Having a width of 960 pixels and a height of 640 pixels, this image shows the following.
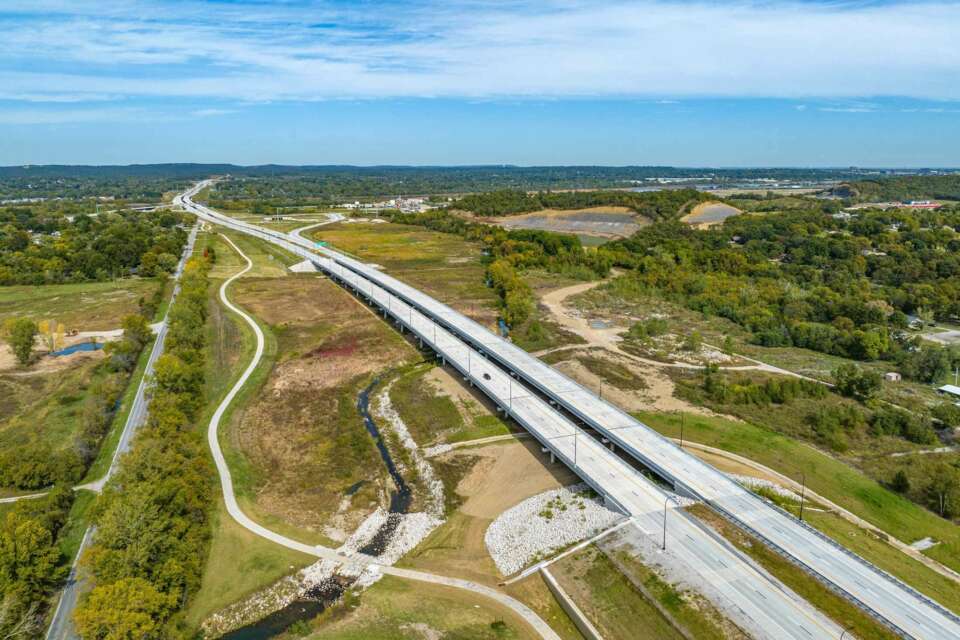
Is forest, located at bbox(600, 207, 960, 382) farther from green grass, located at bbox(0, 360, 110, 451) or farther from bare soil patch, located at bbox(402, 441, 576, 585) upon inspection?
green grass, located at bbox(0, 360, 110, 451)

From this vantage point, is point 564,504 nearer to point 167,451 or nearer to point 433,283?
point 167,451

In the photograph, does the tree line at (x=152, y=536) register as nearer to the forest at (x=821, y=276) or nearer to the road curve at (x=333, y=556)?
the road curve at (x=333, y=556)

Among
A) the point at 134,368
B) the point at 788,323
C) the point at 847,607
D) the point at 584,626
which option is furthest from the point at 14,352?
the point at 788,323

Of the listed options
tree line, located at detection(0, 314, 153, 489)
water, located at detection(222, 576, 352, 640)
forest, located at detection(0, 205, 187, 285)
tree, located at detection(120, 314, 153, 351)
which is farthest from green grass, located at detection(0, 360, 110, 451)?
forest, located at detection(0, 205, 187, 285)

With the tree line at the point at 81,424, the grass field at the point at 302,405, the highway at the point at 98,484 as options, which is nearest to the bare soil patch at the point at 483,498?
the grass field at the point at 302,405

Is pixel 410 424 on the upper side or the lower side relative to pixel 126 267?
lower

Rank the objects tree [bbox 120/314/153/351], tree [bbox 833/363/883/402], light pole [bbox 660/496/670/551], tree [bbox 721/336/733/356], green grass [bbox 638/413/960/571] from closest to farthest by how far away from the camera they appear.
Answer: light pole [bbox 660/496/670/551] → green grass [bbox 638/413/960/571] → tree [bbox 833/363/883/402] → tree [bbox 721/336/733/356] → tree [bbox 120/314/153/351]
